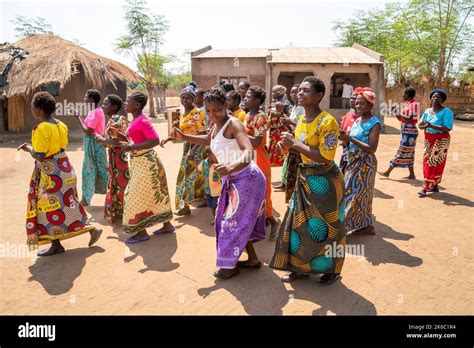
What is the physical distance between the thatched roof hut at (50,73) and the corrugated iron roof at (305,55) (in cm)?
588

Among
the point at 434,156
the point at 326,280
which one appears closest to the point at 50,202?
the point at 326,280

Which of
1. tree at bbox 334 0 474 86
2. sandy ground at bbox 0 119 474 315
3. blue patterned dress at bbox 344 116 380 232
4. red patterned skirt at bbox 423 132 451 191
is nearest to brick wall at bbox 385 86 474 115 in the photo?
tree at bbox 334 0 474 86

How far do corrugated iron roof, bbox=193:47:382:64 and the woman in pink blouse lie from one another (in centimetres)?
1341

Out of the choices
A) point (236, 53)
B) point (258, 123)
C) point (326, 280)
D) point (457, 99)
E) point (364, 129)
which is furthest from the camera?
point (457, 99)

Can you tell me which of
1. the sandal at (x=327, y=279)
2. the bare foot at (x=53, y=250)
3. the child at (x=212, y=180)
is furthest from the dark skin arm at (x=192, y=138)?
the bare foot at (x=53, y=250)

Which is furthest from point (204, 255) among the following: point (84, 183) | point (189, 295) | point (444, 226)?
point (444, 226)

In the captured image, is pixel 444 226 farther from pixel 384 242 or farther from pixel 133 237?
pixel 133 237

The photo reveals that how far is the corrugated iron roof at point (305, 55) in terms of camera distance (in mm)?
16383

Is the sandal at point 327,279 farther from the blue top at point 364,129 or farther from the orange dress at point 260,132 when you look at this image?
the blue top at point 364,129

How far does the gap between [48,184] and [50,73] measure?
10.1m

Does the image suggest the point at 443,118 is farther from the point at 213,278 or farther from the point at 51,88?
the point at 51,88

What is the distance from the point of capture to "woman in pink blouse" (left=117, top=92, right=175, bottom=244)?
3.91 m

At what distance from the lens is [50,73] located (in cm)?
1202
